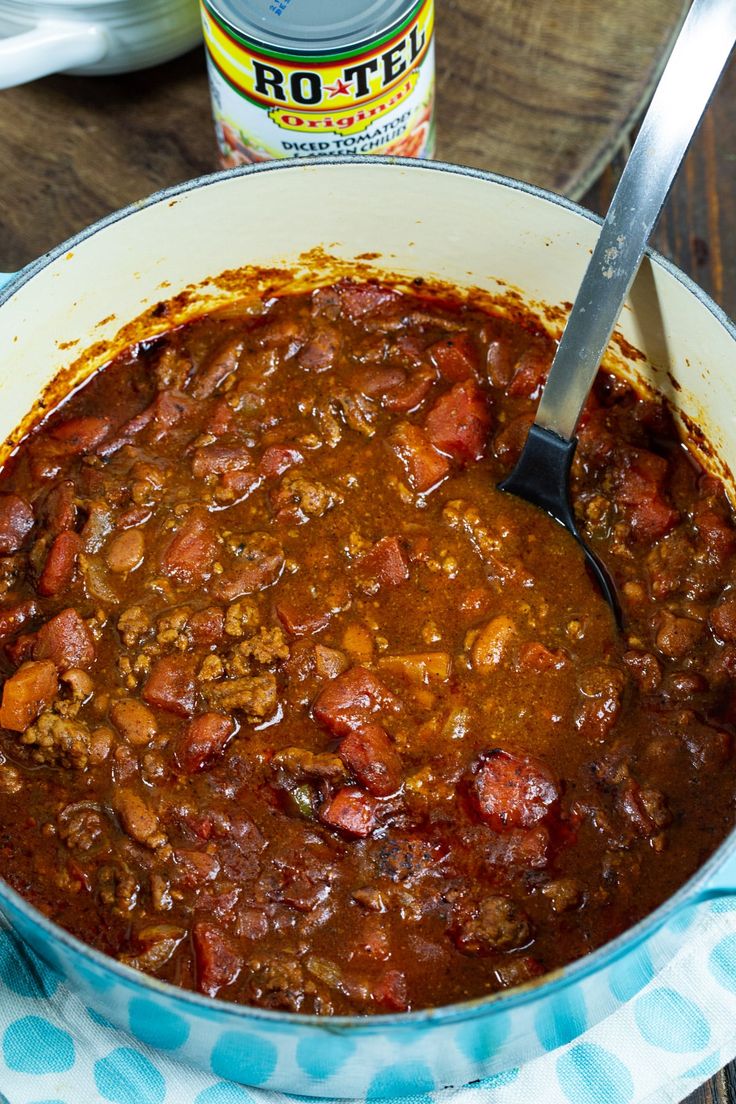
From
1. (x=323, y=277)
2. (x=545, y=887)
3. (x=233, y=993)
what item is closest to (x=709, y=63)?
(x=323, y=277)

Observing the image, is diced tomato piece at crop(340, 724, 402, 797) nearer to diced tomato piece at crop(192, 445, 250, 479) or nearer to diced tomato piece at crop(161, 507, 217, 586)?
diced tomato piece at crop(161, 507, 217, 586)

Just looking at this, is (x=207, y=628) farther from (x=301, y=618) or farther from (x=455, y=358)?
(x=455, y=358)

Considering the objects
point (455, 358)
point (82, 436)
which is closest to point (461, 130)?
point (455, 358)

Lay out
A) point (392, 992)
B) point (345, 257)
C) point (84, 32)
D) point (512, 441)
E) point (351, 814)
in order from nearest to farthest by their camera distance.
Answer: point (392, 992), point (351, 814), point (512, 441), point (345, 257), point (84, 32)

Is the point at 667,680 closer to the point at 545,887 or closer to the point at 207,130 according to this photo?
the point at 545,887

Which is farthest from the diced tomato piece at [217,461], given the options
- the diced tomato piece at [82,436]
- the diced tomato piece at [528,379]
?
the diced tomato piece at [528,379]

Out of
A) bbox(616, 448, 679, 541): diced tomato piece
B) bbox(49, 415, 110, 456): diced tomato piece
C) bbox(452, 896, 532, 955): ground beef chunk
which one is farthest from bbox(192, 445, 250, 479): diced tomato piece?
bbox(452, 896, 532, 955): ground beef chunk

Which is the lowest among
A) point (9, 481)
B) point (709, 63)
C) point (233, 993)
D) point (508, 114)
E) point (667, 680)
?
point (233, 993)
